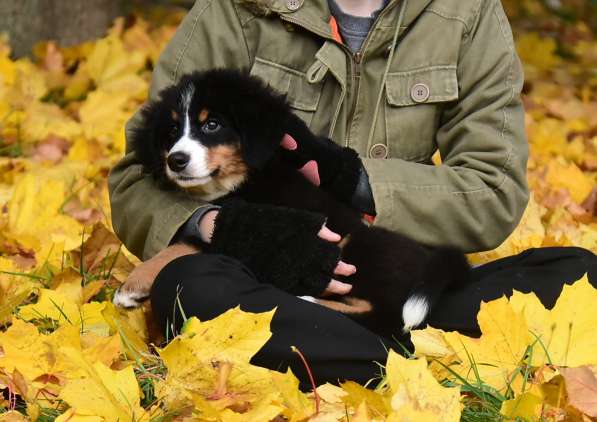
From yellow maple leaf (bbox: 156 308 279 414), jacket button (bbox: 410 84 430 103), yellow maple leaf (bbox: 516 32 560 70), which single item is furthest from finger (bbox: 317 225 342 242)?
yellow maple leaf (bbox: 516 32 560 70)

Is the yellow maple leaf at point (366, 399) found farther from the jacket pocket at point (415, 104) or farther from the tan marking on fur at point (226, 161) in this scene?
the jacket pocket at point (415, 104)

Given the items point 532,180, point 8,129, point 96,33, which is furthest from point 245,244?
point 96,33

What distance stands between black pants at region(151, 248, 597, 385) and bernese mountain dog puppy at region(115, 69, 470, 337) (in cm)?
9

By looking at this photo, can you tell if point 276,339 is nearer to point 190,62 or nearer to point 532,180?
point 190,62

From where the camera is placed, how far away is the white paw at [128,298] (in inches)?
105

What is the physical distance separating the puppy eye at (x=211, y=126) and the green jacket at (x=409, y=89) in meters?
0.37

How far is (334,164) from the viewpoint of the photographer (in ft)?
9.46

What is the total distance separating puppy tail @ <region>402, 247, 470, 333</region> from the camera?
257 cm

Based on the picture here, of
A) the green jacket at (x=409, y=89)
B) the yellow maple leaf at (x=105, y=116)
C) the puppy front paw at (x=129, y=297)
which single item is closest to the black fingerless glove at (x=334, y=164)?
the green jacket at (x=409, y=89)

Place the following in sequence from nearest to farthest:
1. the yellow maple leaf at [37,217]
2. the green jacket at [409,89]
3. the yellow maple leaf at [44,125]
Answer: the green jacket at [409,89] → the yellow maple leaf at [37,217] → the yellow maple leaf at [44,125]

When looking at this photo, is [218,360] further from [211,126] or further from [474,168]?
[474,168]

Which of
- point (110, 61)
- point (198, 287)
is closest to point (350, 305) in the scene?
point (198, 287)

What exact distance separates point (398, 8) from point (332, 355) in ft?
4.03

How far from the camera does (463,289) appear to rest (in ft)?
9.06
